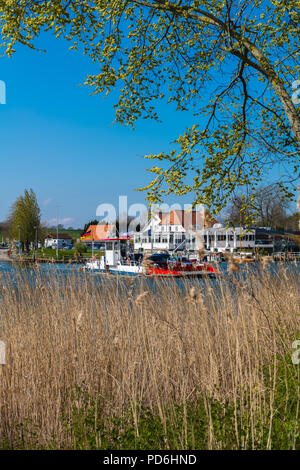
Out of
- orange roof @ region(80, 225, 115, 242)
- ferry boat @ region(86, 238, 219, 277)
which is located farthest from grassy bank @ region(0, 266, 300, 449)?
orange roof @ region(80, 225, 115, 242)

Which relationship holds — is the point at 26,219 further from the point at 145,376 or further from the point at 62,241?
the point at 145,376

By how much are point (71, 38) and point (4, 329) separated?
5.84 m

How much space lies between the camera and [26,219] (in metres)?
71.1

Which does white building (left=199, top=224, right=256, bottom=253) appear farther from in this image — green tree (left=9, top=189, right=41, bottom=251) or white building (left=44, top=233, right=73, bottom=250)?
white building (left=44, top=233, right=73, bottom=250)

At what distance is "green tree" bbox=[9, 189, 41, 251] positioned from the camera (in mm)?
69188

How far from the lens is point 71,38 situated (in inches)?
339

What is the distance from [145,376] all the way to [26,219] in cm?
7009

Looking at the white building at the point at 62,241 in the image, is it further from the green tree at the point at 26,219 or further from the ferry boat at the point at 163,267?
the ferry boat at the point at 163,267

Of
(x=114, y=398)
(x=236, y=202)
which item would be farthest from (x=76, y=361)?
(x=236, y=202)

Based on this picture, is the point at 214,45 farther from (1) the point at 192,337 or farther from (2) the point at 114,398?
(2) the point at 114,398

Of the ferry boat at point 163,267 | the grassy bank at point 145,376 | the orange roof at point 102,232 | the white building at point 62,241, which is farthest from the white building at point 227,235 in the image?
the white building at point 62,241

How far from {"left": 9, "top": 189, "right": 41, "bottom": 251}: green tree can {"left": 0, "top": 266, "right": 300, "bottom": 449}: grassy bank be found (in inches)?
2489

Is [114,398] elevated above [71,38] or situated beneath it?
situated beneath

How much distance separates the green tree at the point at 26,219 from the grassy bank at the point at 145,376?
63214 millimetres
